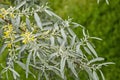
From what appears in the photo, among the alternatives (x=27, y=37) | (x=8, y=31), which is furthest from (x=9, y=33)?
(x=27, y=37)

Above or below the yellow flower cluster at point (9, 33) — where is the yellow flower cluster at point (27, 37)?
below

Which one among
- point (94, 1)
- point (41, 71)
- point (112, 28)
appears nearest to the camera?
point (41, 71)

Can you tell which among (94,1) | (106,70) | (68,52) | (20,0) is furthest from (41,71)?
(94,1)

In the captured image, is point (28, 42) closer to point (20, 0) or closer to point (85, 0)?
point (20, 0)

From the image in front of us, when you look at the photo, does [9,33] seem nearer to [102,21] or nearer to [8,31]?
[8,31]

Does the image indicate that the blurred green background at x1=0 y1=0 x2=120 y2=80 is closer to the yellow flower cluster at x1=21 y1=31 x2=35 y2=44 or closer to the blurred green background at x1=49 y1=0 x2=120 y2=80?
the blurred green background at x1=49 y1=0 x2=120 y2=80

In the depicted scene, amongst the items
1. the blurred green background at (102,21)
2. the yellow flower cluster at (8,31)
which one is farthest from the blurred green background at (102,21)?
the yellow flower cluster at (8,31)

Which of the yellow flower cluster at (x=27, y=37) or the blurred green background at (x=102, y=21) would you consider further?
the blurred green background at (x=102, y=21)

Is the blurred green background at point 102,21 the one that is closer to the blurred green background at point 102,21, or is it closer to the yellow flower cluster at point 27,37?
the blurred green background at point 102,21

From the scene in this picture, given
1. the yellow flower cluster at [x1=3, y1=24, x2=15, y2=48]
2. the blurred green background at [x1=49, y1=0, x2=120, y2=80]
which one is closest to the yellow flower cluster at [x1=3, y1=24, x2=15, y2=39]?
the yellow flower cluster at [x1=3, y1=24, x2=15, y2=48]
